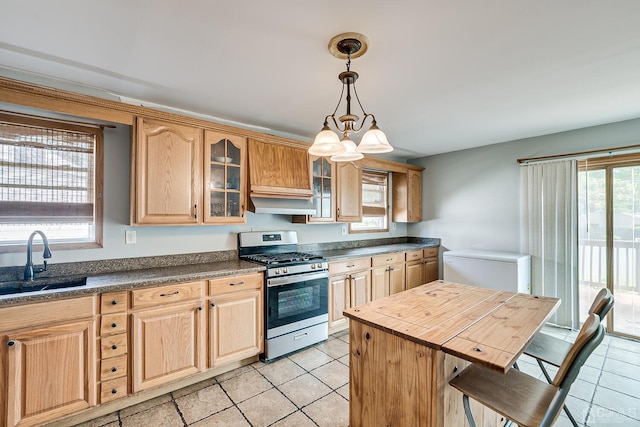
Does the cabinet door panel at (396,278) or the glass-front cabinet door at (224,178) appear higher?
the glass-front cabinet door at (224,178)

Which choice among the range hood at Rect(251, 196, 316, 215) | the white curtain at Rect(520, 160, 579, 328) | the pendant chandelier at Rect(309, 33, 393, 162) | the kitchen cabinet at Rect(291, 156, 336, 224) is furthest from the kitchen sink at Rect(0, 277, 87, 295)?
the white curtain at Rect(520, 160, 579, 328)

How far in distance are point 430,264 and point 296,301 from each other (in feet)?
8.49

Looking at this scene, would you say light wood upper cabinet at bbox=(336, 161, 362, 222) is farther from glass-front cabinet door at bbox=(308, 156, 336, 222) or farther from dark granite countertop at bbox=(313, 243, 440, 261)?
dark granite countertop at bbox=(313, 243, 440, 261)

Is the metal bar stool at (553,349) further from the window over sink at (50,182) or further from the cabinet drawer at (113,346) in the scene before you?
the window over sink at (50,182)

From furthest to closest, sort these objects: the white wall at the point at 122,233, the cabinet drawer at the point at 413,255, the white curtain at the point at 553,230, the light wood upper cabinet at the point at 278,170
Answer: the cabinet drawer at the point at 413,255
the white curtain at the point at 553,230
the light wood upper cabinet at the point at 278,170
the white wall at the point at 122,233

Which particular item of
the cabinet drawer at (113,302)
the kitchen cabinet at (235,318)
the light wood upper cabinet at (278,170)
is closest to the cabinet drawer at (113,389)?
the cabinet drawer at (113,302)

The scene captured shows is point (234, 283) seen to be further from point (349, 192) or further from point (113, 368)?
point (349, 192)

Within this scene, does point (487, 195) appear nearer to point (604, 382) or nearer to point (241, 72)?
point (604, 382)

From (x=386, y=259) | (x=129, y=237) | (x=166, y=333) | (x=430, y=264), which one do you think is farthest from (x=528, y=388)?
(x=430, y=264)

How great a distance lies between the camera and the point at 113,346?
6.61 ft

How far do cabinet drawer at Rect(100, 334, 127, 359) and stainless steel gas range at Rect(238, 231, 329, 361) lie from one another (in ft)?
3.58

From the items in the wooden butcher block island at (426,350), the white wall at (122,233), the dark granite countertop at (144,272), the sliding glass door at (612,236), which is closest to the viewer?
the wooden butcher block island at (426,350)

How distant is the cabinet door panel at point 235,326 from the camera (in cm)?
244

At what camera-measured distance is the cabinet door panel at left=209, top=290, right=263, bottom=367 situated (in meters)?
2.44
